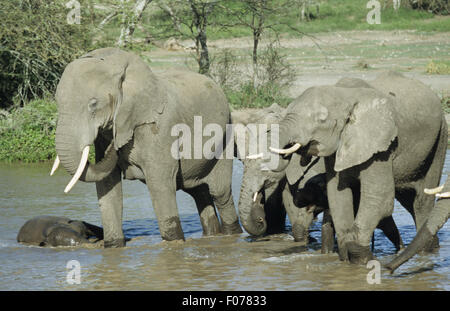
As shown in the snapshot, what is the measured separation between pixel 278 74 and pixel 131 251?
971 cm

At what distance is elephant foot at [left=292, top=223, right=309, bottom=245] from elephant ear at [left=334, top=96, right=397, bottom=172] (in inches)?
69.5

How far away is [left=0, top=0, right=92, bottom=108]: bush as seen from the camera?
14727 millimetres

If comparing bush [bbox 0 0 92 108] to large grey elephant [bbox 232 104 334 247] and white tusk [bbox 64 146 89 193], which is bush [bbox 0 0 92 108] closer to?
large grey elephant [bbox 232 104 334 247]

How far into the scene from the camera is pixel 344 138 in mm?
7312

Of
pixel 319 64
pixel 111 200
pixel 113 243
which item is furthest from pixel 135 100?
pixel 319 64

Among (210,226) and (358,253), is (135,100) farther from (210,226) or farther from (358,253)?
(358,253)

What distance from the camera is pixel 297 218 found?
29.2 ft

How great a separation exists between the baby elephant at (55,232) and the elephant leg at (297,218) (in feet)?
6.66

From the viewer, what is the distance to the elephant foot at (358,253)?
758 cm

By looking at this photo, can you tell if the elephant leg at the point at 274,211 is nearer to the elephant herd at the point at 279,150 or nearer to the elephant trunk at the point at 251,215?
the elephant herd at the point at 279,150

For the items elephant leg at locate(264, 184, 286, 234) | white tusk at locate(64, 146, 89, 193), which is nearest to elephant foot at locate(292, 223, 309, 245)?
elephant leg at locate(264, 184, 286, 234)

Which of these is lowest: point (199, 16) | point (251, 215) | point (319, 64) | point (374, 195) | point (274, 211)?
point (274, 211)

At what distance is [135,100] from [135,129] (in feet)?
0.94
